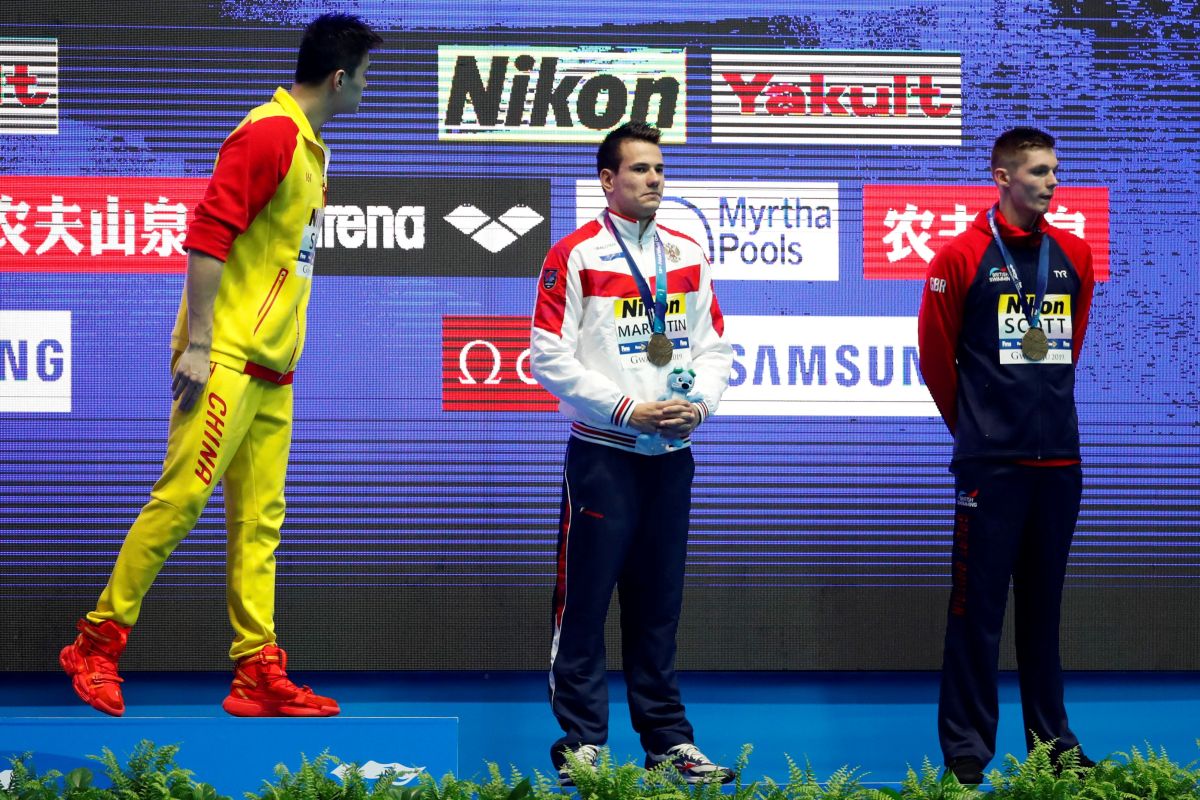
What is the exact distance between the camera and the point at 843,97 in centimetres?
448

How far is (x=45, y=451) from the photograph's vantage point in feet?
14.3

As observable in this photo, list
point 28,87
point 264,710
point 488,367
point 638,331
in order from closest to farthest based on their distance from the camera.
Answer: point 264,710 → point 638,331 → point 28,87 → point 488,367

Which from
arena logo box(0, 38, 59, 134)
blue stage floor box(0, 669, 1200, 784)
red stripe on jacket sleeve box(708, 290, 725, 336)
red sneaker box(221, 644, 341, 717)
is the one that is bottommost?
blue stage floor box(0, 669, 1200, 784)

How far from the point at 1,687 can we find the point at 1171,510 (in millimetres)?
4050

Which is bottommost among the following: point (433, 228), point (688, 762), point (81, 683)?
point (688, 762)

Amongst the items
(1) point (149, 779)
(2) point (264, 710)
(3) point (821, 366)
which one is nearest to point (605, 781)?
(1) point (149, 779)

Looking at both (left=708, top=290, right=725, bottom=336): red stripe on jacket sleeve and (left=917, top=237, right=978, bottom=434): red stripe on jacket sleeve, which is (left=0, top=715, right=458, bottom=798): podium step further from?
(left=917, top=237, right=978, bottom=434): red stripe on jacket sleeve

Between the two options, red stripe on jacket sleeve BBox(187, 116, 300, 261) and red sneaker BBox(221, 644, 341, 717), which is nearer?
red stripe on jacket sleeve BBox(187, 116, 300, 261)

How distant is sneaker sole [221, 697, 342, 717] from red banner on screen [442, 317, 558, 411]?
1484mm

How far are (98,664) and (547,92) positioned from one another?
2374 mm

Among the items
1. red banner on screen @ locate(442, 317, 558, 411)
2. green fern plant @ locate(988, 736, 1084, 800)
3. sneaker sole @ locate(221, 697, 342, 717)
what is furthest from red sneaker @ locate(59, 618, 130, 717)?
green fern plant @ locate(988, 736, 1084, 800)

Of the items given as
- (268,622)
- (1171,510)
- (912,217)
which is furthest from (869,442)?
(268,622)

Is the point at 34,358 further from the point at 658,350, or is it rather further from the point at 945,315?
the point at 945,315

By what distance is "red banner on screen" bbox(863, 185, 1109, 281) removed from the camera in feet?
14.7
